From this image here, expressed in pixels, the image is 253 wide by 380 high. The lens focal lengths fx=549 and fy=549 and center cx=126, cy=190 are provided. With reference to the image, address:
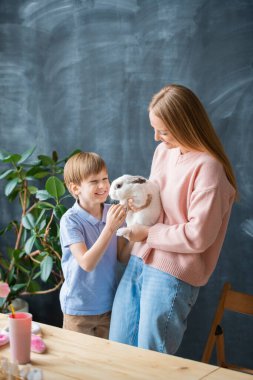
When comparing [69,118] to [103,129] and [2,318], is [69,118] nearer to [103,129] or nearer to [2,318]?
[103,129]

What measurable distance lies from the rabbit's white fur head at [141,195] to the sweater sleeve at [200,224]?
0.11 meters

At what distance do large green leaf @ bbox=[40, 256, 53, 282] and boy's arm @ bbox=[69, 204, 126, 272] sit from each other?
0.81 m

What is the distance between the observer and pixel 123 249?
2.30 m

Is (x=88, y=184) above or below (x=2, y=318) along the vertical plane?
above

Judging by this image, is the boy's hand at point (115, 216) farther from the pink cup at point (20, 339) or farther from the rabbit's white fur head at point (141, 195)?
the pink cup at point (20, 339)

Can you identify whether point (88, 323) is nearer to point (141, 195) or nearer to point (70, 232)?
point (70, 232)

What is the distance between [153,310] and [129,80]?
1459 millimetres

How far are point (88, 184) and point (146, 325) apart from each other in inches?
24.0

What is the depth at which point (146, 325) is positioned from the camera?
1932mm

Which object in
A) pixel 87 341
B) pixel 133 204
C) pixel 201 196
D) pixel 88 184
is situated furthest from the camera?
pixel 88 184

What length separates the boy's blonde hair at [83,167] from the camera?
2197 millimetres

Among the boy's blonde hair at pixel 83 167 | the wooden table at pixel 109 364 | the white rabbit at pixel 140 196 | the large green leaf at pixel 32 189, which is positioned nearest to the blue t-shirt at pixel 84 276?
the boy's blonde hair at pixel 83 167

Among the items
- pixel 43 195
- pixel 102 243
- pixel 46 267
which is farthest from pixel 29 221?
pixel 102 243

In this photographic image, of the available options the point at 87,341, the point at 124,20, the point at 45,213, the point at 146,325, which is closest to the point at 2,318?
the point at 87,341
